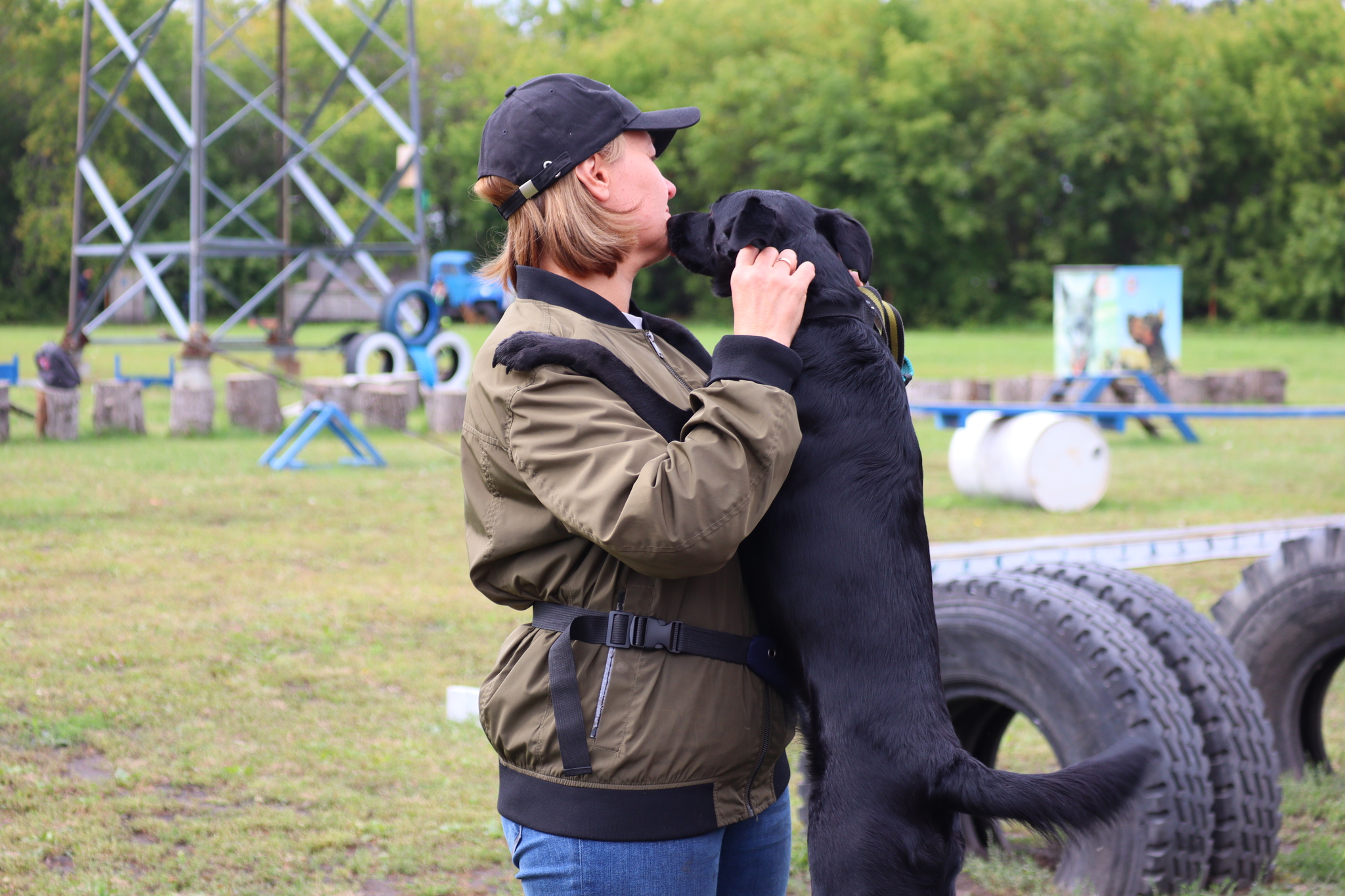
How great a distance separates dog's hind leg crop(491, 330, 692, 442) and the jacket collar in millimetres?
89

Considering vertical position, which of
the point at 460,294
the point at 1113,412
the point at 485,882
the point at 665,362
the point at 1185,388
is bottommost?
the point at 485,882

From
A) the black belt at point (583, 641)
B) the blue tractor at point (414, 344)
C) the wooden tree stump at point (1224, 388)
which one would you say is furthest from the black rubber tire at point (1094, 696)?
the wooden tree stump at point (1224, 388)

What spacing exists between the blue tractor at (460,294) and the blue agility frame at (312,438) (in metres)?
20.3

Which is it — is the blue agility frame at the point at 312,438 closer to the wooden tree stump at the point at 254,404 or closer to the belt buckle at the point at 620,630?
the wooden tree stump at the point at 254,404

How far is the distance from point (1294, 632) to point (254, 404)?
981 centimetres

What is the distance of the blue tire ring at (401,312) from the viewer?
13758 mm

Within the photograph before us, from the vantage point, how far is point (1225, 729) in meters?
2.88

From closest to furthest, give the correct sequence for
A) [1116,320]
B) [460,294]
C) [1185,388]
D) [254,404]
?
[254,404]
[1116,320]
[1185,388]
[460,294]

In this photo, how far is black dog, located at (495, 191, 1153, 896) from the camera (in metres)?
1.65

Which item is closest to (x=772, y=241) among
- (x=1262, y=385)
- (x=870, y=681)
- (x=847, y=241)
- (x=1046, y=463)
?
(x=847, y=241)

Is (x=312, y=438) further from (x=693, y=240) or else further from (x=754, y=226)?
(x=754, y=226)

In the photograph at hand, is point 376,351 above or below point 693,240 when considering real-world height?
below

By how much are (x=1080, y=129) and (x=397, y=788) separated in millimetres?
34575

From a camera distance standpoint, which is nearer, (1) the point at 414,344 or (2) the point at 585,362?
(2) the point at 585,362
